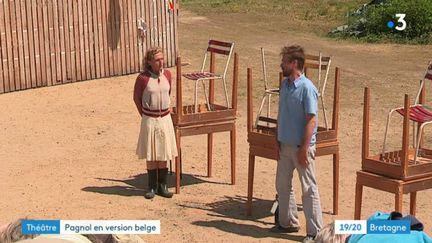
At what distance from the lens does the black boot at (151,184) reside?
905 centimetres

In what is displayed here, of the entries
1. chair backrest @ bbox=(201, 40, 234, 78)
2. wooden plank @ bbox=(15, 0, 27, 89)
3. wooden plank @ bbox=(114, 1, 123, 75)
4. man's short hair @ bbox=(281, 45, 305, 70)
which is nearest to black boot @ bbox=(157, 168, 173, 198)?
chair backrest @ bbox=(201, 40, 234, 78)

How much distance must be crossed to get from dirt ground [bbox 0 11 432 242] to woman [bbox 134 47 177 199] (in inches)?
21.2

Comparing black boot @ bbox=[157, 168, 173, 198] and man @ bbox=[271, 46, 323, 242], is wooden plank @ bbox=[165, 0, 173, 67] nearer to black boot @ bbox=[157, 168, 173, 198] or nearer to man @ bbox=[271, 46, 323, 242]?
black boot @ bbox=[157, 168, 173, 198]

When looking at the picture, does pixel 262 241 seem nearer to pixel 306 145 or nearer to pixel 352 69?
pixel 306 145

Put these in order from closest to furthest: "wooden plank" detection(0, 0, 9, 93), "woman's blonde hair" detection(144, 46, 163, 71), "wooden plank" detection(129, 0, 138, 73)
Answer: "woman's blonde hair" detection(144, 46, 163, 71) → "wooden plank" detection(0, 0, 9, 93) → "wooden plank" detection(129, 0, 138, 73)

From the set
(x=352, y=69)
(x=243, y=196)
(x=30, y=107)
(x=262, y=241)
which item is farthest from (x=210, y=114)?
(x=352, y=69)

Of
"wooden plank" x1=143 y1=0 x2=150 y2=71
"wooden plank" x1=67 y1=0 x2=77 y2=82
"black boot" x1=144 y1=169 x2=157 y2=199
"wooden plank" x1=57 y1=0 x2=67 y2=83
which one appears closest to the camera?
"black boot" x1=144 y1=169 x2=157 y2=199

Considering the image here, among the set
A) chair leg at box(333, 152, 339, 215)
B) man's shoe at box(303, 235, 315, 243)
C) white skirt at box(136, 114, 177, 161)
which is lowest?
man's shoe at box(303, 235, 315, 243)

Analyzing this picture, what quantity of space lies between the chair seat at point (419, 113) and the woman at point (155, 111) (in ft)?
8.39

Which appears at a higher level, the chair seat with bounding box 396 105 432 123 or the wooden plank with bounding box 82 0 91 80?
the chair seat with bounding box 396 105 432 123

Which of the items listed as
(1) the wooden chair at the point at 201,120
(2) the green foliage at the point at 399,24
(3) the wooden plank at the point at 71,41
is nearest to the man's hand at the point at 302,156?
(1) the wooden chair at the point at 201,120

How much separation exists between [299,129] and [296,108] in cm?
19

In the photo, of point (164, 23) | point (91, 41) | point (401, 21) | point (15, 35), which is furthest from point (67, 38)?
point (401, 21)

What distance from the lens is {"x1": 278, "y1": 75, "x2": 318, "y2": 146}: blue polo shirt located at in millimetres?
7332
